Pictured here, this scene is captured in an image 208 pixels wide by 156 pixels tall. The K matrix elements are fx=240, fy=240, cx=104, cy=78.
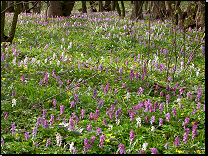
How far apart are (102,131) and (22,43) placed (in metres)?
6.59

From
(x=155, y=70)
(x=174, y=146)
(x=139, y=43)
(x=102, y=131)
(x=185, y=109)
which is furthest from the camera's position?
(x=139, y=43)

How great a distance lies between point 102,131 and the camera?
3828 mm

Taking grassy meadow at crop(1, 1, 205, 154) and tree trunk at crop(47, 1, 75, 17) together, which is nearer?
grassy meadow at crop(1, 1, 205, 154)

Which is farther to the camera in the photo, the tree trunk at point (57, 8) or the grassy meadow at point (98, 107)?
the tree trunk at point (57, 8)

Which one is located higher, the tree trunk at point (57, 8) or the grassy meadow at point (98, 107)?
the tree trunk at point (57, 8)

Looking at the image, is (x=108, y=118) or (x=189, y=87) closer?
(x=108, y=118)

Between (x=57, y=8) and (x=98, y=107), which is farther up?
(x=57, y=8)

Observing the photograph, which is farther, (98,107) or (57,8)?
(57,8)

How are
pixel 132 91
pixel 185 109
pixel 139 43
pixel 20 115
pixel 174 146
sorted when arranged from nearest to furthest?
1. pixel 174 146
2. pixel 20 115
3. pixel 185 109
4. pixel 132 91
5. pixel 139 43

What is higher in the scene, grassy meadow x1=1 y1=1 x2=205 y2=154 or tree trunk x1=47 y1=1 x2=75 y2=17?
tree trunk x1=47 y1=1 x2=75 y2=17

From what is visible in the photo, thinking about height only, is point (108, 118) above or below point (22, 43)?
below

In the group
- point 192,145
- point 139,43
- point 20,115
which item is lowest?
point 192,145

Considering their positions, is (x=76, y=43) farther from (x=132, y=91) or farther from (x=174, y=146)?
(x=174, y=146)

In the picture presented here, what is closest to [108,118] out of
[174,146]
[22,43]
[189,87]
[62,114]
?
[62,114]
